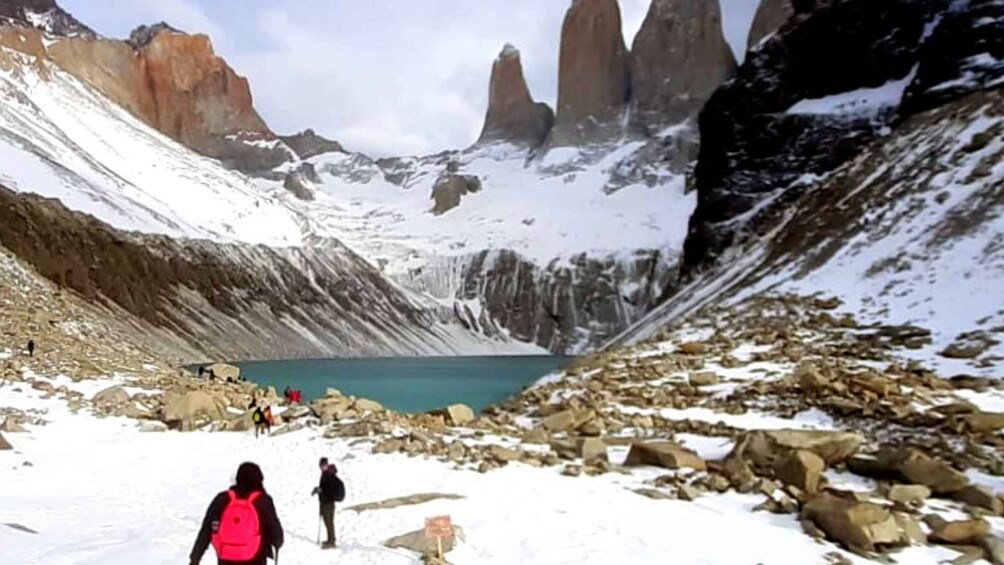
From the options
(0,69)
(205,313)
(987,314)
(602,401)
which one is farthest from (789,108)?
→ (0,69)

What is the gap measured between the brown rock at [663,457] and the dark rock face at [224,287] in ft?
354

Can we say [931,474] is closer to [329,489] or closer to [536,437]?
[536,437]

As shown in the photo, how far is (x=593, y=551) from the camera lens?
13.6 meters

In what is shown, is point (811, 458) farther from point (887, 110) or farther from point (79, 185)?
point (79, 185)

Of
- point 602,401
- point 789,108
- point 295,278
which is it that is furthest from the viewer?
point 295,278

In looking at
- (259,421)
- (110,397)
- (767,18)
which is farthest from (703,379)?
(767,18)

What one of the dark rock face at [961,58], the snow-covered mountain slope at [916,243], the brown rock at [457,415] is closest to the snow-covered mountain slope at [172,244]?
the snow-covered mountain slope at [916,243]

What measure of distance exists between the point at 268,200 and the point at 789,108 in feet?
464

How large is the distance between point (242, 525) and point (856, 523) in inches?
380

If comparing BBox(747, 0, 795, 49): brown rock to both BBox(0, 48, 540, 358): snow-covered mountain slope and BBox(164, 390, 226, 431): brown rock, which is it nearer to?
BBox(0, 48, 540, 358): snow-covered mountain slope

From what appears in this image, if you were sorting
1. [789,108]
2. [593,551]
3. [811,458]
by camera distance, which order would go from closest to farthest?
1. [593,551]
2. [811,458]
3. [789,108]

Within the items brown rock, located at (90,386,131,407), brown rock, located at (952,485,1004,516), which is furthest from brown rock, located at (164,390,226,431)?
brown rock, located at (952,485,1004,516)

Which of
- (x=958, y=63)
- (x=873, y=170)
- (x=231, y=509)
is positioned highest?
(x=958, y=63)

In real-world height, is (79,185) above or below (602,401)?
above
